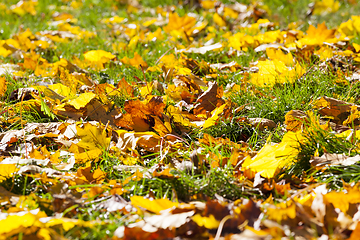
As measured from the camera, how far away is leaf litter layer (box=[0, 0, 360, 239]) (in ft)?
3.45

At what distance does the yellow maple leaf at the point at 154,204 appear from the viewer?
115 cm

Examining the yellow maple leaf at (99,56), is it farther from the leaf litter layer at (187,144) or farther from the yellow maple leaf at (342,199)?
the yellow maple leaf at (342,199)

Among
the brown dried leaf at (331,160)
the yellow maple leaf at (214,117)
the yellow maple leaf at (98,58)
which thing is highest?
the yellow maple leaf at (98,58)

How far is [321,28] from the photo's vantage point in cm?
258

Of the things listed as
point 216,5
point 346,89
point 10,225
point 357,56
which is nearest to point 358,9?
point 216,5

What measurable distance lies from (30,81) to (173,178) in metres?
1.54

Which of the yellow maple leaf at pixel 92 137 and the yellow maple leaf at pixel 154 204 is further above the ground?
the yellow maple leaf at pixel 92 137

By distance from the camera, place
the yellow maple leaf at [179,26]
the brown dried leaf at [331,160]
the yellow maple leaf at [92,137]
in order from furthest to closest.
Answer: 1. the yellow maple leaf at [179,26]
2. the yellow maple leaf at [92,137]
3. the brown dried leaf at [331,160]

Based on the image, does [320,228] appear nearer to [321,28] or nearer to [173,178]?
[173,178]

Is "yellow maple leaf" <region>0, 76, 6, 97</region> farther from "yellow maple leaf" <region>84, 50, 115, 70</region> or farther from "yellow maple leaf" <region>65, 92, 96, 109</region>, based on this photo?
"yellow maple leaf" <region>84, 50, 115, 70</region>

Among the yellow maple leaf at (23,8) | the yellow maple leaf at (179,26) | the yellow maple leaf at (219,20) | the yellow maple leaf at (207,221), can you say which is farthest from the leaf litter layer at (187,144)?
the yellow maple leaf at (23,8)

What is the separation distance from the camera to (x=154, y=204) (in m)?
1.15

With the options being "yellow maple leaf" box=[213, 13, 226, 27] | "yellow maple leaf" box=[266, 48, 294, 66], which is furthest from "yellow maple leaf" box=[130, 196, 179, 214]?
"yellow maple leaf" box=[213, 13, 226, 27]

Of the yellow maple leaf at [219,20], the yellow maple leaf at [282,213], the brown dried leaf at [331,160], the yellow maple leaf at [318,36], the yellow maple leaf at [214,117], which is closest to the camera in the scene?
the yellow maple leaf at [282,213]
